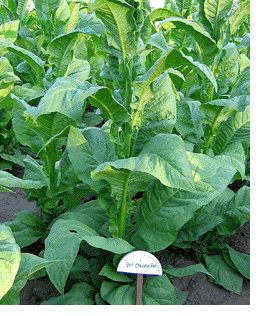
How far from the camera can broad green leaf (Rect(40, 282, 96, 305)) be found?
1.87 m

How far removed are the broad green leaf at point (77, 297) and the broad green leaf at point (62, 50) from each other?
4.32ft

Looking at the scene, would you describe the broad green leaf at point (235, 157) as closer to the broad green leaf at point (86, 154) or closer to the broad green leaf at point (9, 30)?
the broad green leaf at point (86, 154)

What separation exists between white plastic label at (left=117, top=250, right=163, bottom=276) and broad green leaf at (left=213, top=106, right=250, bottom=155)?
3.89 ft

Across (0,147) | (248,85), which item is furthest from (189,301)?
(0,147)

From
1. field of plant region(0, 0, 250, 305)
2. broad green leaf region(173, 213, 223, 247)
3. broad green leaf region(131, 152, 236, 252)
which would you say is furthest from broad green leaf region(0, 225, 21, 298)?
broad green leaf region(173, 213, 223, 247)

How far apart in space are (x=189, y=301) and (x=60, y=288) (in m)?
0.78

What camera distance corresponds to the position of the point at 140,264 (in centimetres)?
157

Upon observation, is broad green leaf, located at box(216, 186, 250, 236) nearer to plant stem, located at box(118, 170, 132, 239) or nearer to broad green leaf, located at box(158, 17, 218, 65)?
plant stem, located at box(118, 170, 132, 239)

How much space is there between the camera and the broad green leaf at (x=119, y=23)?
4.90 ft

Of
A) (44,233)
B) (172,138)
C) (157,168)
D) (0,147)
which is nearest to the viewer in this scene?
(157,168)

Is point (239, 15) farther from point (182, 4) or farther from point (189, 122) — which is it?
point (182, 4)

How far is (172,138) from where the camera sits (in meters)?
1.71

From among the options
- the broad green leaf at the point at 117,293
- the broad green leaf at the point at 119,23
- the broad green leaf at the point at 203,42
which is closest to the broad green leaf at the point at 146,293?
the broad green leaf at the point at 117,293

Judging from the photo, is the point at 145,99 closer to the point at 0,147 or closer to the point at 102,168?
the point at 102,168
